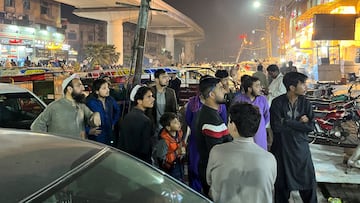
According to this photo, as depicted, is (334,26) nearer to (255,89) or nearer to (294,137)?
(255,89)

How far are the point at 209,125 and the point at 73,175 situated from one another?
6.25ft

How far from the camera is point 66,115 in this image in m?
4.50

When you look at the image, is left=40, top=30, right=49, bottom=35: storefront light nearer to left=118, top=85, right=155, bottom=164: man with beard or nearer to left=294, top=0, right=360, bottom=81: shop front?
left=294, top=0, right=360, bottom=81: shop front

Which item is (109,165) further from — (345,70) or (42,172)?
(345,70)

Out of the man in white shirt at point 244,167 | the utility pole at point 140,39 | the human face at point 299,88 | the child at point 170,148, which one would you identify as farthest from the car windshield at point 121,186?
the utility pole at point 140,39

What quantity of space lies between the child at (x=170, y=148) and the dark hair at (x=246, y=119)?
69.7 inches

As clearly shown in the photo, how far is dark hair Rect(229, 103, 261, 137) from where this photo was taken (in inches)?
110

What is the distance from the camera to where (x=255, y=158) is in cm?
272

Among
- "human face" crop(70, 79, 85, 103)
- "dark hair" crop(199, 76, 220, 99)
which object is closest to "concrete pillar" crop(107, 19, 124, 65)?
"human face" crop(70, 79, 85, 103)

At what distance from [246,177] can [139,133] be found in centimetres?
191

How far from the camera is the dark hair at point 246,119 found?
2.78 m

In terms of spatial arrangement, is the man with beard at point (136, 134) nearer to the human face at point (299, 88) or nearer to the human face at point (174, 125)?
the human face at point (174, 125)

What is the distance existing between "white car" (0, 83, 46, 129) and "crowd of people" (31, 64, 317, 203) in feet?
5.36

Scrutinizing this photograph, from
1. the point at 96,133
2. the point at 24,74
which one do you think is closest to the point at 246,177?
A: the point at 96,133
